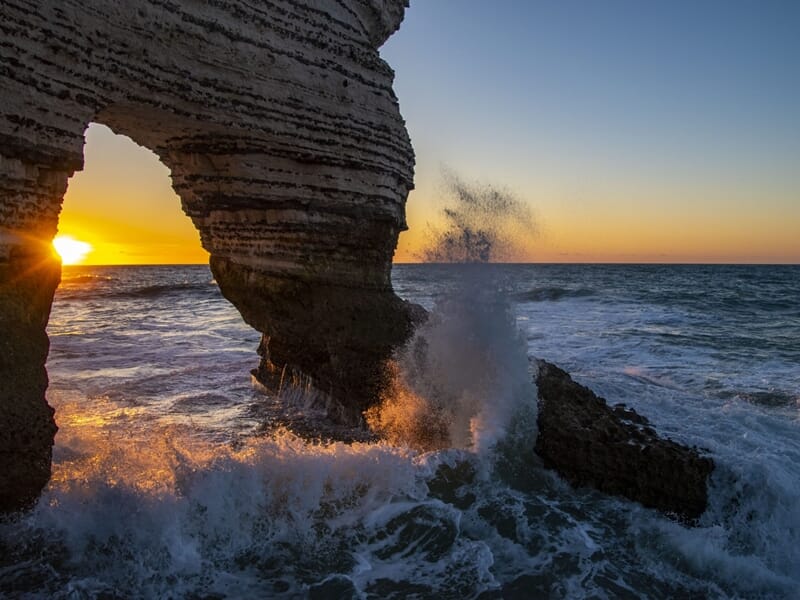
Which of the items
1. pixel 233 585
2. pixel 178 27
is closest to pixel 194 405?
pixel 233 585

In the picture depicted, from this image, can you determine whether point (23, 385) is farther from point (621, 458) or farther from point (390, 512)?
point (621, 458)

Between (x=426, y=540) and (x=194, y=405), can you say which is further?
(x=194, y=405)

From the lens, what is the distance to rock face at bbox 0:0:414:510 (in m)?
5.27

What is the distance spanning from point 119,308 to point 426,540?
28.1 meters

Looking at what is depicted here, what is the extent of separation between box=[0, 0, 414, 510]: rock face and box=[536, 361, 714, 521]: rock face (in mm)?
2834

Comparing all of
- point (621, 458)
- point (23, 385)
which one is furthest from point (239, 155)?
point (621, 458)

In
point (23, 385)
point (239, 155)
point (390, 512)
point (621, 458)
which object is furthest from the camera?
point (239, 155)

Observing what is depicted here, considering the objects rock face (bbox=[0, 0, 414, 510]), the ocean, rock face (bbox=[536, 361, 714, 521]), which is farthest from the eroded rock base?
rock face (bbox=[536, 361, 714, 521])

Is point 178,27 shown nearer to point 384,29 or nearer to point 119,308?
point 384,29

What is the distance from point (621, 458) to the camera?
266 inches

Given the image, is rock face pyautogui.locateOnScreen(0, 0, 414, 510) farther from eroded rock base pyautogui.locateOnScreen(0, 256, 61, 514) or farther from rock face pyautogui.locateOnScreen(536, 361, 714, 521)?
rock face pyautogui.locateOnScreen(536, 361, 714, 521)

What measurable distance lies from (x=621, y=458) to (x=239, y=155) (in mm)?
6181

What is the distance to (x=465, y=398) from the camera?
8.41 meters

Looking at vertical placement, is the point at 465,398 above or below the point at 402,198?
below
